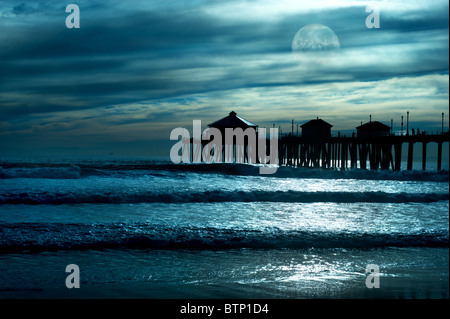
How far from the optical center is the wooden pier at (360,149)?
31484 mm

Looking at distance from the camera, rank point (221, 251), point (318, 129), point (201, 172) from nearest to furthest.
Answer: point (221, 251) → point (201, 172) → point (318, 129)

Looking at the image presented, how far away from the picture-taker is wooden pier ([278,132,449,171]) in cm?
3148

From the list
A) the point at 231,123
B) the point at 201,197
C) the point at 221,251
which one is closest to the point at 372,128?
the point at 231,123

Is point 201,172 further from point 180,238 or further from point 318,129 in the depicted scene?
point 180,238

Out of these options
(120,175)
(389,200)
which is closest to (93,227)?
(389,200)

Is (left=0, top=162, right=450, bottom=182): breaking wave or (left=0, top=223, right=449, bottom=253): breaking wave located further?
(left=0, top=162, right=450, bottom=182): breaking wave

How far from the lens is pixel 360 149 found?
37.1 m

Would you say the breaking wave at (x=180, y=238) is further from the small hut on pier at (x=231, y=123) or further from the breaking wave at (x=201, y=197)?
the small hut on pier at (x=231, y=123)

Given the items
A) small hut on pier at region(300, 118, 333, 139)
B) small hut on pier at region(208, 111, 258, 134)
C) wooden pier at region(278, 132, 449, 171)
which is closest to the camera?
wooden pier at region(278, 132, 449, 171)

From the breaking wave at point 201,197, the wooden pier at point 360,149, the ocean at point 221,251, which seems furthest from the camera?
the wooden pier at point 360,149

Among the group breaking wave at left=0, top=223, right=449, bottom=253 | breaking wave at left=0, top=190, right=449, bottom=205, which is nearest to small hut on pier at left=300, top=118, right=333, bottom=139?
breaking wave at left=0, top=190, right=449, bottom=205

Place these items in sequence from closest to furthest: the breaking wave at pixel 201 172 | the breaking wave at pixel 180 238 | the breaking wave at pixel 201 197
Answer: the breaking wave at pixel 180 238, the breaking wave at pixel 201 197, the breaking wave at pixel 201 172

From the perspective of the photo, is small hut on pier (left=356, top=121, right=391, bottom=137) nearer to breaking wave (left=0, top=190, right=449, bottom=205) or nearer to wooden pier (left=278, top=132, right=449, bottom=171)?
wooden pier (left=278, top=132, right=449, bottom=171)

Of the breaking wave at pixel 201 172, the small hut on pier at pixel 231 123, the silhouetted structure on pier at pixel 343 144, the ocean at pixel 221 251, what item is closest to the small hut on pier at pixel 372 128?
the silhouetted structure on pier at pixel 343 144
